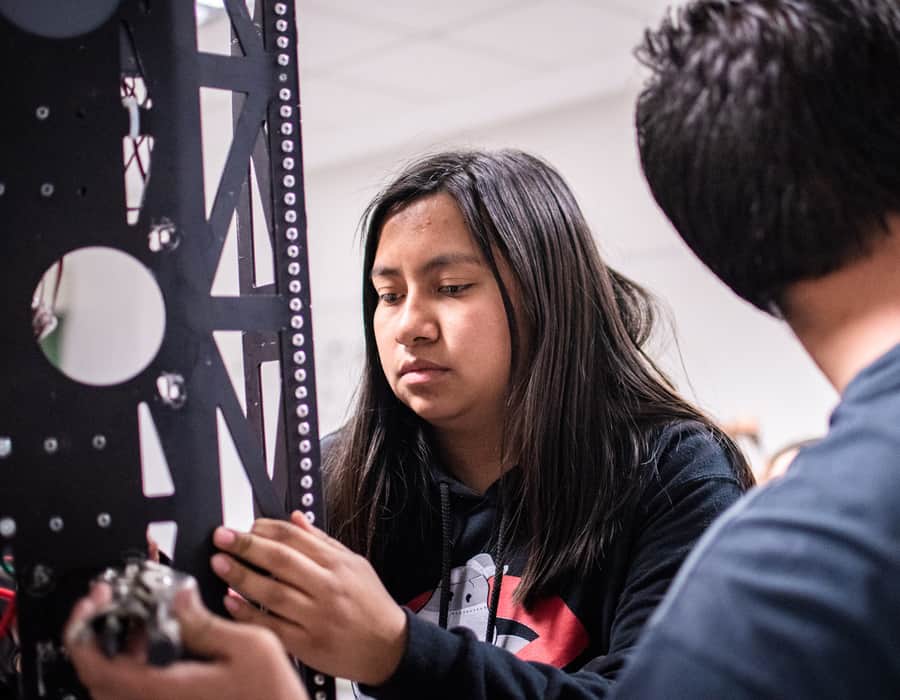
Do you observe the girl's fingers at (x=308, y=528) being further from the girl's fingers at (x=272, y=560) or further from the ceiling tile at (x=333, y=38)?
the ceiling tile at (x=333, y=38)

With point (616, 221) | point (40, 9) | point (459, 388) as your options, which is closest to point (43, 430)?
point (40, 9)

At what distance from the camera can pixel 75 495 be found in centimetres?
81

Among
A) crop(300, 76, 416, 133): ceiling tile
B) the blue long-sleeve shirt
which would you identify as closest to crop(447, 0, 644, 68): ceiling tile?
crop(300, 76, 416, 133): ceiling tile

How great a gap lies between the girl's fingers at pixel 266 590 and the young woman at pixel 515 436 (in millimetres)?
278

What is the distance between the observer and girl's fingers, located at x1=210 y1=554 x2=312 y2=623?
0.84 metres

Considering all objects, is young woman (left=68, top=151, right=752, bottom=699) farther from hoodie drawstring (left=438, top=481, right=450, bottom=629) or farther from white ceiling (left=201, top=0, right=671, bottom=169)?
white ceiling (left=201, top=0, right=671, bottom=169)

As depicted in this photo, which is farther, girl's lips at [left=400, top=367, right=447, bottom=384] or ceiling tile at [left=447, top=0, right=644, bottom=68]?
ceiling tile at [left=447, top=0, right=644, bottom=68]

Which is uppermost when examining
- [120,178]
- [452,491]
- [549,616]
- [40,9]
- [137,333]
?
[40,9]

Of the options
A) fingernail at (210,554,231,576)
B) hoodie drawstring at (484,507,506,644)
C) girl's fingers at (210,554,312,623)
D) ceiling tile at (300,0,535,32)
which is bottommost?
hoodie drawstring at (484,507,506,644)

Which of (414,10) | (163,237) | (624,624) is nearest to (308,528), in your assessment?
(163,237)

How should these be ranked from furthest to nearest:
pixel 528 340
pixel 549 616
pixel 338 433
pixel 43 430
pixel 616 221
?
pixel 616 221, pixel 338 433, pixel 528 340, pixel 549 616, pixel 43 430

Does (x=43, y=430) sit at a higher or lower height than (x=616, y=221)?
lower

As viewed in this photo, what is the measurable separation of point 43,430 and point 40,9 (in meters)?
0.33

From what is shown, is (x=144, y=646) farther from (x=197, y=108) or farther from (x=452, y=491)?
(x=452, y=491)
